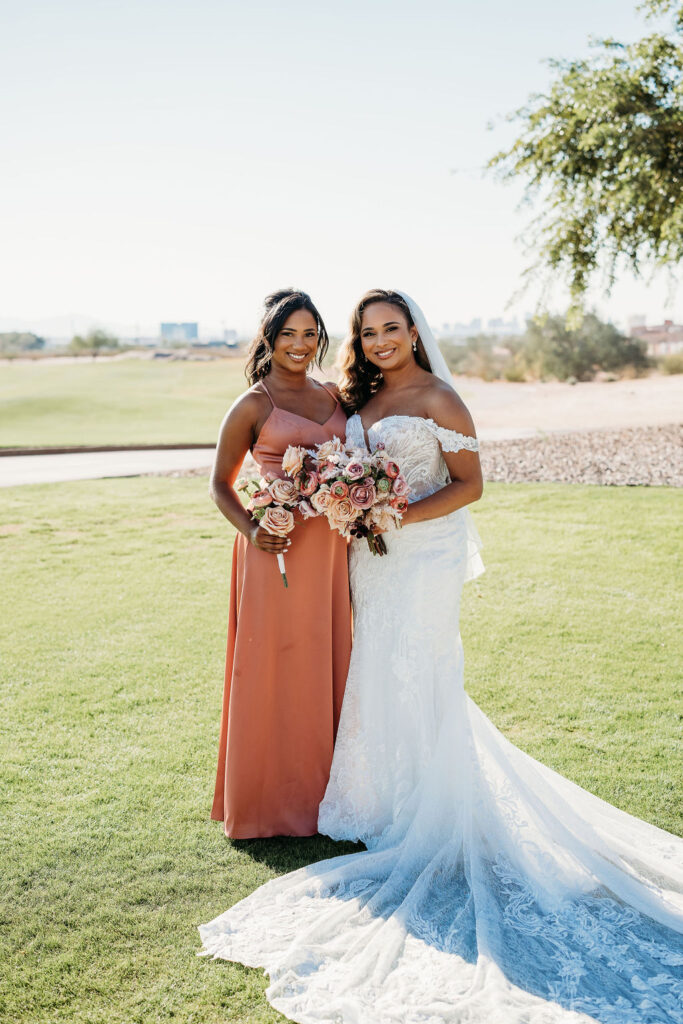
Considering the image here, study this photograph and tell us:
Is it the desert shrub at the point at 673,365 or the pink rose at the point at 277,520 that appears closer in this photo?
the pink rose at the point at 277,520

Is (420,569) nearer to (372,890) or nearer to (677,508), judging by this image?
(372,890)

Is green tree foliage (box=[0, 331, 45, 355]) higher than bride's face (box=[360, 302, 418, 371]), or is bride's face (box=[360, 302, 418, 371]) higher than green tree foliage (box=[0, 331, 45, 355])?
green tree foliage (box=[0, 331, 45, 355])

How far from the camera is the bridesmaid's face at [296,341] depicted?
4.17 metres

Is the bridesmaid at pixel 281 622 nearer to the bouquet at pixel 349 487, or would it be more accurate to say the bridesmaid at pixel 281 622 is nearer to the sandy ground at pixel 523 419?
the bouquet at pixel 349 487

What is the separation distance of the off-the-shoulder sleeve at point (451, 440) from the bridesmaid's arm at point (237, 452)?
833mm

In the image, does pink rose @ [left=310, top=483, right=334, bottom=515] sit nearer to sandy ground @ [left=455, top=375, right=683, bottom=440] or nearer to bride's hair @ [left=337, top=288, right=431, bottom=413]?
bride's hair @ [left=337, top=288, right=431, bottom=413]

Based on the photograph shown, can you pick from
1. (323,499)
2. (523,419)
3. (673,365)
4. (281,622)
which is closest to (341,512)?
(323,499)

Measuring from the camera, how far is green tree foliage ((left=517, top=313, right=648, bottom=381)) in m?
42.5

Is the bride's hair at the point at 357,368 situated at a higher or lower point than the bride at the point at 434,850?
higher

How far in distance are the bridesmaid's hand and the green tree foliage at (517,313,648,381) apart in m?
40.3

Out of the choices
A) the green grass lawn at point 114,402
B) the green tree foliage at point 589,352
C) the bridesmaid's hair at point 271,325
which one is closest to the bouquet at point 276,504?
the bridesmaid's hair at point 271,325

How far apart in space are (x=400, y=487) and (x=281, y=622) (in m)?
0.95

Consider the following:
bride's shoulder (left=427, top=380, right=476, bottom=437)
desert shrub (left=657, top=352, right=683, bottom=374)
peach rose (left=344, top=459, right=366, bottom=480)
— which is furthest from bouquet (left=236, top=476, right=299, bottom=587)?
desert shrub (left=657, top=352, right=683, bottom=374)

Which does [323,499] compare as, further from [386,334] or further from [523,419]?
[523,419]
